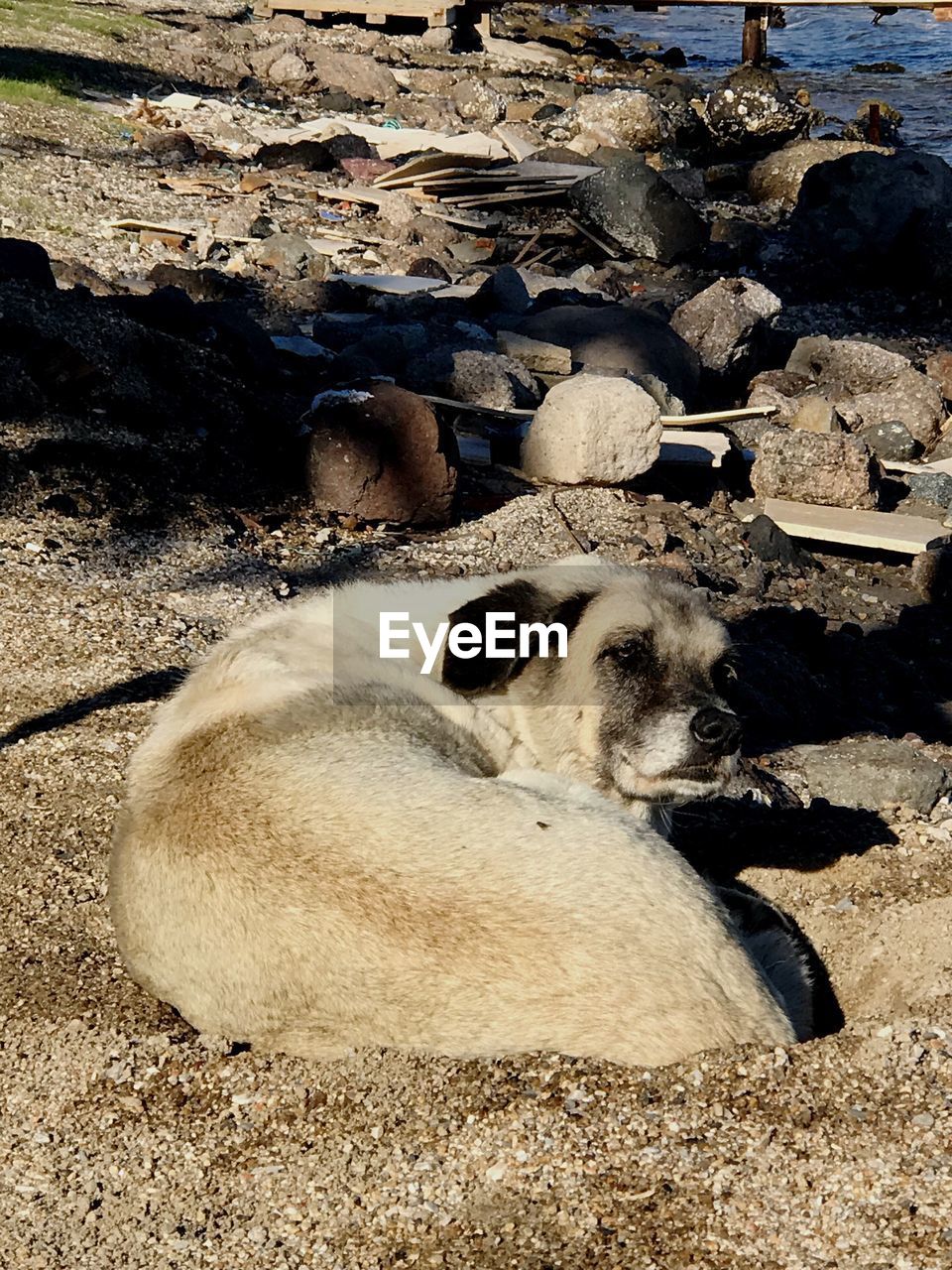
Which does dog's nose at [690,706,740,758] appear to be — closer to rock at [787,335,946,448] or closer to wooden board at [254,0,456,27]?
rock at [787,335,946,448]

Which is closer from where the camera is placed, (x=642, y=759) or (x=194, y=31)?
(x=642, y=759)

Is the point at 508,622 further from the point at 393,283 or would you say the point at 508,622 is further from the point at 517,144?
the point at 517,144

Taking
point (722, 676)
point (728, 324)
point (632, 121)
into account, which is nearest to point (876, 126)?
point (632, 121)

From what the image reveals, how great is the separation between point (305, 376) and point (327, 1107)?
318 inches

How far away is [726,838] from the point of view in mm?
5492

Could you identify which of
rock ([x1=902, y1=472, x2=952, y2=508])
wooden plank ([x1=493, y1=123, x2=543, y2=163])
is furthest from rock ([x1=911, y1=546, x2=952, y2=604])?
wooden plank ([x1=493, y1=123, x2=543, y2=163])

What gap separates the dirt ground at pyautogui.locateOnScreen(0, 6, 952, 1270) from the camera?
10.8 ft

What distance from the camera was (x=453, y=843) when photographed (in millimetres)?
3691

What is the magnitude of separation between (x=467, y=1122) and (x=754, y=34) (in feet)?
106

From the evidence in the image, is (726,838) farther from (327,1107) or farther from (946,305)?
(946,305)

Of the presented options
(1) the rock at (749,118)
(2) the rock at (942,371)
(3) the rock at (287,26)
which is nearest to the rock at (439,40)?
(3) the rock at (287,26)

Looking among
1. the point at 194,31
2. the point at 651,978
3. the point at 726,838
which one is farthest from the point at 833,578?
the point at 194,31

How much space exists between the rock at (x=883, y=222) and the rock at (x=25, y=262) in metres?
10.2

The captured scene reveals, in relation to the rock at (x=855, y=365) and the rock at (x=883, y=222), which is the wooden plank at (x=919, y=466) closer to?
the rock at (x=855, y=365)
